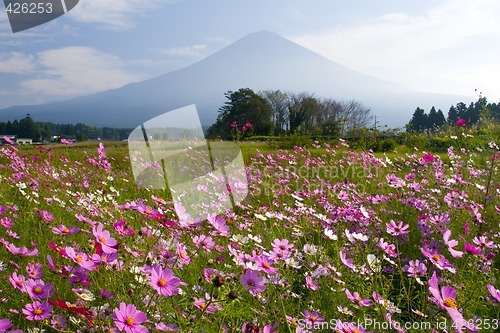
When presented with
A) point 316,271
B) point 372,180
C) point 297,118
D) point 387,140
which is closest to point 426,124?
point 297,118

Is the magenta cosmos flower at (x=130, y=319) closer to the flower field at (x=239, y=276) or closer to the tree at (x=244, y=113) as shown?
the flower field at (x=239, y=276)

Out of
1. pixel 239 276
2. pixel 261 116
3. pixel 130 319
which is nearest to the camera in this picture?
pixel 130 319

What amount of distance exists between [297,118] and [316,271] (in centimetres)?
2838

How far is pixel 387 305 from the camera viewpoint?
1.54m

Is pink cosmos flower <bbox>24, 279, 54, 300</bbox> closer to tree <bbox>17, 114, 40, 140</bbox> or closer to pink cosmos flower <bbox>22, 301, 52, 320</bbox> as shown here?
pink cosmos flower <bbox>22, 301, 52, 320</bbox>

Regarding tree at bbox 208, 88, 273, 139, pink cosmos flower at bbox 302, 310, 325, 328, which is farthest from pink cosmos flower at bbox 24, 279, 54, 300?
tree at bbox 208, 88, 273, 139

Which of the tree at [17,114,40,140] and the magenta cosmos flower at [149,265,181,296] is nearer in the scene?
the magenta cosmos flower at [149,265,181,296]

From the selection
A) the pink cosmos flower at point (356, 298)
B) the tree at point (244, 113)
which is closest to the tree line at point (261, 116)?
the tree at point (244, 113)

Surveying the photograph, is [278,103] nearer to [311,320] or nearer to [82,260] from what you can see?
[311,320]

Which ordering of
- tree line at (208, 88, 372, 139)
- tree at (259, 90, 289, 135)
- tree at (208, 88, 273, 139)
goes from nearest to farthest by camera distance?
tree line at (208, 88, 372, 139), tree at (208, 88, 273, 139), tree at (259, 90, 289, 135)

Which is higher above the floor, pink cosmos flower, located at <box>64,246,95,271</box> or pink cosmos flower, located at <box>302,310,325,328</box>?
pink cosmos flower, located at <box>64,246,95,271</box>

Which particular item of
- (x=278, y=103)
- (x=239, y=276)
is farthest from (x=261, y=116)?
(x=239, y=276)

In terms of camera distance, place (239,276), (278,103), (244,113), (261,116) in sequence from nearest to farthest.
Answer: (239,276) < (244,113) < (261,116) < (278,103)

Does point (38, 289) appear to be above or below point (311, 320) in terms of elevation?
above
